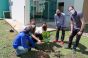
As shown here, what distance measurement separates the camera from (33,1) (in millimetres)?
19219

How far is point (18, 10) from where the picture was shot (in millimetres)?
19734

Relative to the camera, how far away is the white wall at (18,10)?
18.6 m

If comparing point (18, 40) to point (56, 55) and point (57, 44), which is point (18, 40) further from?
point (57, 44)

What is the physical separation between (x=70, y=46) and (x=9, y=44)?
291 cm

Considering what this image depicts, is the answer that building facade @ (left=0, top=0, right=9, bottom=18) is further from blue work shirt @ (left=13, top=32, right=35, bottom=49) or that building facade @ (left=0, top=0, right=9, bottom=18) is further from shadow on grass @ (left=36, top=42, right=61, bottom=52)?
blue work shirt @ (left=13, top=32, right=35, bottom=49)

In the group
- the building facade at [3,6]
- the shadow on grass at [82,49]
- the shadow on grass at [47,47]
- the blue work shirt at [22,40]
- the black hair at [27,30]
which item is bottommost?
the shadow on grass at [82,49]

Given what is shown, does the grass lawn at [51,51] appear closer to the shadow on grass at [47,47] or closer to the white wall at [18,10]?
the shadow on grass at [47,47]

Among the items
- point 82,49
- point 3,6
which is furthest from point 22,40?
point 3,6

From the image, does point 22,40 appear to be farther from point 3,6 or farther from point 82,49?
point 3,6

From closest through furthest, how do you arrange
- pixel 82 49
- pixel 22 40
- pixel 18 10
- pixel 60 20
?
pixel 22 40 < pixel 82 49 < pixel 60 20 < pixel 18 10

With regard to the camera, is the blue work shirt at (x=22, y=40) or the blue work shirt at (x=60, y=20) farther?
the blue work shirt at (x=60, y=20)

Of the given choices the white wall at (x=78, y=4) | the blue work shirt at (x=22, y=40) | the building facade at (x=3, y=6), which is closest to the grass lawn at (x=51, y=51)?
the blue work shirt at (x=22, y=40)

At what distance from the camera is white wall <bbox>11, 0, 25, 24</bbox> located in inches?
732

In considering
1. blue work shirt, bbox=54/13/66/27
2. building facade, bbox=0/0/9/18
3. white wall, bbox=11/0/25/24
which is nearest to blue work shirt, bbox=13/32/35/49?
blue work shirt, bbox=54/13/66/27
